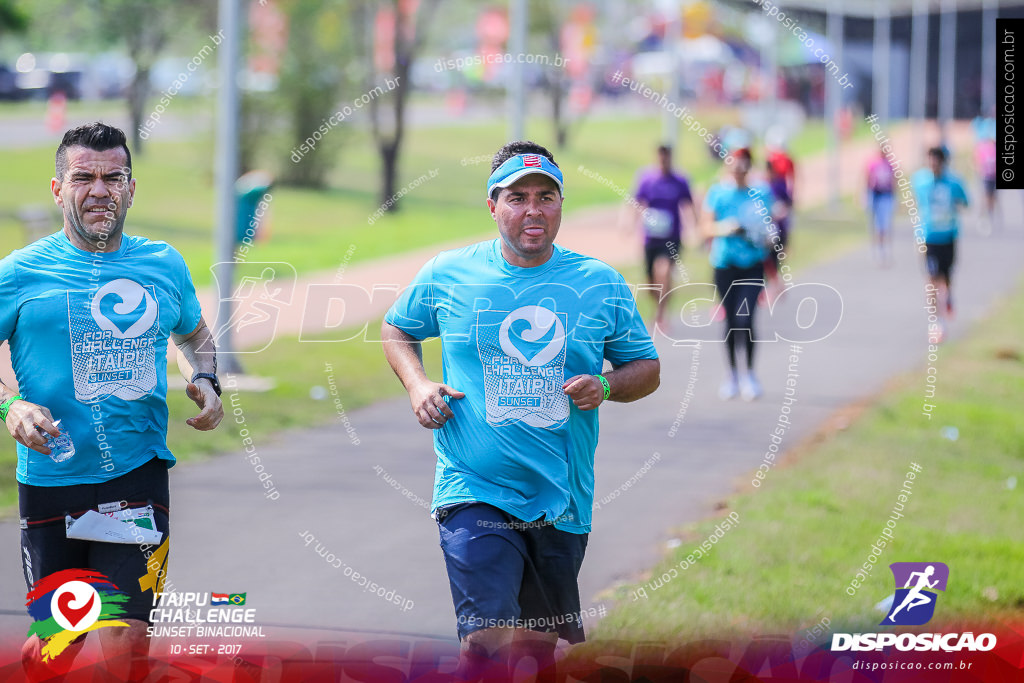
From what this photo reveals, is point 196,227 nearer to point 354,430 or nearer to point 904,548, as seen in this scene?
point 354,430

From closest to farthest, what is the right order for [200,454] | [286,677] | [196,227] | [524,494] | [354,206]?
[524,494]
[286,677]
[200,454]
[196,227]
[354,206]

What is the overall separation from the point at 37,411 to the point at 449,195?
2550cm

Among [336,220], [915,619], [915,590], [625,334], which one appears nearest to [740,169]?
[915,590]

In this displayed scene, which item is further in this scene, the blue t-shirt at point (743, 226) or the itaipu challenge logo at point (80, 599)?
the blue t-shirt at point (743, 226)

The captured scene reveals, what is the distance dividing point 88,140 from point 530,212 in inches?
52.2

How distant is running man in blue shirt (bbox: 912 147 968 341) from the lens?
1358 cm

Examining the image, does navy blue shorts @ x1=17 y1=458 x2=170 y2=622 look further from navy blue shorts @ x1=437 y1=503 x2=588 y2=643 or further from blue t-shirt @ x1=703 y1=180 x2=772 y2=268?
blue t-shirt @ x1=703 y1=180 x2=772 y2=268

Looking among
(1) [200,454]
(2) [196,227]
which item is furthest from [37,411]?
(2) [196,227]

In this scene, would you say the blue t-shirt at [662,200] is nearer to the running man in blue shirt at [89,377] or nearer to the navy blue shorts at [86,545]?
the running man in blue shirt at [89,377]

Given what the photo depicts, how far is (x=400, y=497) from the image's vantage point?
763cm

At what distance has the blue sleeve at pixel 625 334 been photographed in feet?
13.6

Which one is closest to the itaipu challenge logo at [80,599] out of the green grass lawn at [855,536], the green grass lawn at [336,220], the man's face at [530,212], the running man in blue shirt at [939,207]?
the man's face at [530,212]

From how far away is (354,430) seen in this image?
9539 millimetres

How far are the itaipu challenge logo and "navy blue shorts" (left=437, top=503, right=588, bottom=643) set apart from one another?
39.1 inches
